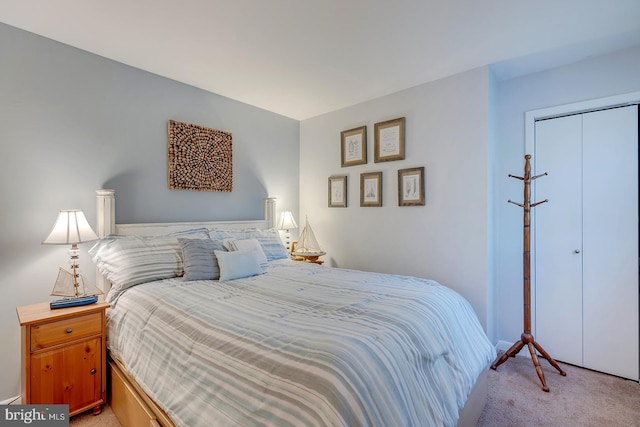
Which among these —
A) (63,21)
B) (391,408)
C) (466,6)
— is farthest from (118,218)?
(466,6)

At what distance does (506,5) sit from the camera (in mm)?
1856

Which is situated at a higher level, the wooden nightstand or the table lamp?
the table lamp

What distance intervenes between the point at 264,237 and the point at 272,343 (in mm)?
1981

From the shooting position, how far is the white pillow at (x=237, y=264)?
88.9 inches

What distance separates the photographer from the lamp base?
184cm

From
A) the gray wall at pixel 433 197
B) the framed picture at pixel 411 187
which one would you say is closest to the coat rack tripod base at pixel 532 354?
the gray wall at pixel 433 197

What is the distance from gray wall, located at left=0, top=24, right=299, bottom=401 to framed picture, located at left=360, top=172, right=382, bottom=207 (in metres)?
1.68

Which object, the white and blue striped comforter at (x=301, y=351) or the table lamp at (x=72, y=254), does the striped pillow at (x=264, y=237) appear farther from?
the table lamp at (x=72, y=254)

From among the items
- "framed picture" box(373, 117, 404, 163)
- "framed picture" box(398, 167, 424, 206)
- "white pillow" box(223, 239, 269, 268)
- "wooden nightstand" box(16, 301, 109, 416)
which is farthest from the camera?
"framed picture" box(373, 117, 404, 163)

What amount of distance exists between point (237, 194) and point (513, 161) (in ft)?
9.50

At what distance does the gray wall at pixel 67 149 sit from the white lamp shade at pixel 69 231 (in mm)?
319

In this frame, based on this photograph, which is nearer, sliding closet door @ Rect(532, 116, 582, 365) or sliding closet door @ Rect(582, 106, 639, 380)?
sliding closet door @ Rect(582, 106, 639, 380)

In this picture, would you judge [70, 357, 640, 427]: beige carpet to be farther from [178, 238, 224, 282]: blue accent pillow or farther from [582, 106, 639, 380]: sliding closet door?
[178, 238, 224, 282]: blue accent pillow

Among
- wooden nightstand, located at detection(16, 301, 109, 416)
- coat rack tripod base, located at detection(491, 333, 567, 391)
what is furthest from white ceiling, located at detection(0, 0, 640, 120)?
coat rack tripod base, located at detection(491, 333, 567, 391)
